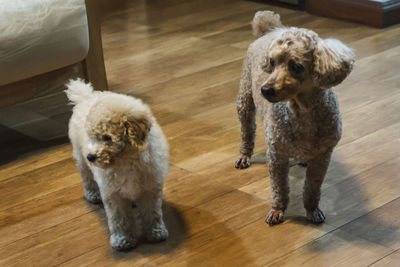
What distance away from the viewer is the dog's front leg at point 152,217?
6.29 feet

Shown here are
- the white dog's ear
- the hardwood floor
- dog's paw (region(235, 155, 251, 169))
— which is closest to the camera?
the white dog's ear

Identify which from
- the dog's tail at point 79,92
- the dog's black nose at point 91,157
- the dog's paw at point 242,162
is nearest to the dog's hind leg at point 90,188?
the dog's tail at point 79,92

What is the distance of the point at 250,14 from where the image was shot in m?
4.43

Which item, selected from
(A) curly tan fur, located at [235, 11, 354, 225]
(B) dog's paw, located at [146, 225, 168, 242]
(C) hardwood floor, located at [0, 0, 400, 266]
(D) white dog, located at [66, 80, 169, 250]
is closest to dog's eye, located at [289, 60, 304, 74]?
(A) curly tan fur, located at [235, 11, 354, 225]

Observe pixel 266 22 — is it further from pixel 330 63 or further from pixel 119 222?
pixel 119 222

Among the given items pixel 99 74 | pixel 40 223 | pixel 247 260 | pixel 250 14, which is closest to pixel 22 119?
pixel 99 74

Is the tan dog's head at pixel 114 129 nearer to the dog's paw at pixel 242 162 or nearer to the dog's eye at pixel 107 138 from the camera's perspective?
the dog's eye at pixel 107 138

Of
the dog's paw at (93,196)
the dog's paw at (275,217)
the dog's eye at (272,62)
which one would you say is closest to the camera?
the dog's eye at (272,62)

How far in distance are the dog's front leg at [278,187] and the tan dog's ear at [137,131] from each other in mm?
432

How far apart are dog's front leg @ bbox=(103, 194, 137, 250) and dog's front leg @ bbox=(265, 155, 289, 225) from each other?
17.5 inches

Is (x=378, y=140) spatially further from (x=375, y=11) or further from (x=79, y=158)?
(x=375, y=11)

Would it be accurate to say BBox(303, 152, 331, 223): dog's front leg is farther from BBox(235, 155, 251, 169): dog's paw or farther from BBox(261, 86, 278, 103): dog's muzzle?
BBox(235, 155, 251, 169): dog's paw

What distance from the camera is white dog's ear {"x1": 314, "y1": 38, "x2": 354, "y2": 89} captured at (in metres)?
1.66

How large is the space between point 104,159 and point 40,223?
1.78 feet
